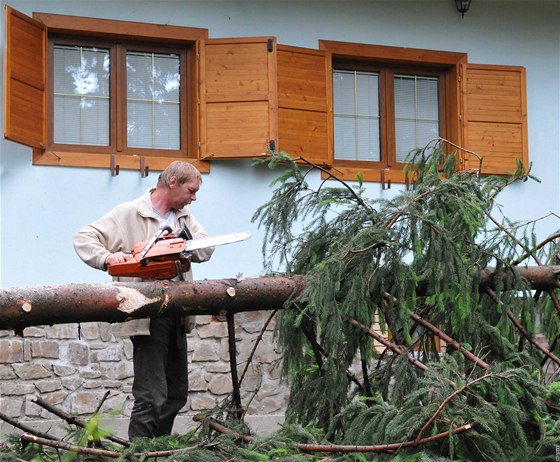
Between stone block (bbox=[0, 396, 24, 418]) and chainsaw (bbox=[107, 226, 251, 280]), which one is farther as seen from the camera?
stone block (bbox=[0, 396, 24, 418])

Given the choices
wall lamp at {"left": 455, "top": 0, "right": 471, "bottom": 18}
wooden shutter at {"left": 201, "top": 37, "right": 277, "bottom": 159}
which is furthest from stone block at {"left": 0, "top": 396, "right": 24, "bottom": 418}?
wall lamp at {"left": 455, "top": 0, "right": 471, "bottom": 18}

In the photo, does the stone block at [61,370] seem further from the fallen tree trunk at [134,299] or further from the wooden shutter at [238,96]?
the fallen tree trunk at [134,299]

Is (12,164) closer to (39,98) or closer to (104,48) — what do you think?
(39,98)

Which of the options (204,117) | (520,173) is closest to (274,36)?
(204,117)

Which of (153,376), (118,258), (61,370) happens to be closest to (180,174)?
(118,258)

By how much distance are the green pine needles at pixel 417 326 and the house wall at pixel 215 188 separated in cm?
407

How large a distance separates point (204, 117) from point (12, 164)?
1.84 m

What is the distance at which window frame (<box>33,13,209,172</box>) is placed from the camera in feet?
34.1

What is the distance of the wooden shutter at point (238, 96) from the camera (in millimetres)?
10828

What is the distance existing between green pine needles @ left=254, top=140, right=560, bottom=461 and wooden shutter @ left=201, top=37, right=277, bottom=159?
15.0 feet

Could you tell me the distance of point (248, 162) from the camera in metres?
11.0

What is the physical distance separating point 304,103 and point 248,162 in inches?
30.8

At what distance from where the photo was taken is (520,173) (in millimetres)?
6316

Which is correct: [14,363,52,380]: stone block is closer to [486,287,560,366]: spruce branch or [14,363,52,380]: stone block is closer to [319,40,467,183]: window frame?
[319,40,467,183]: window frame
